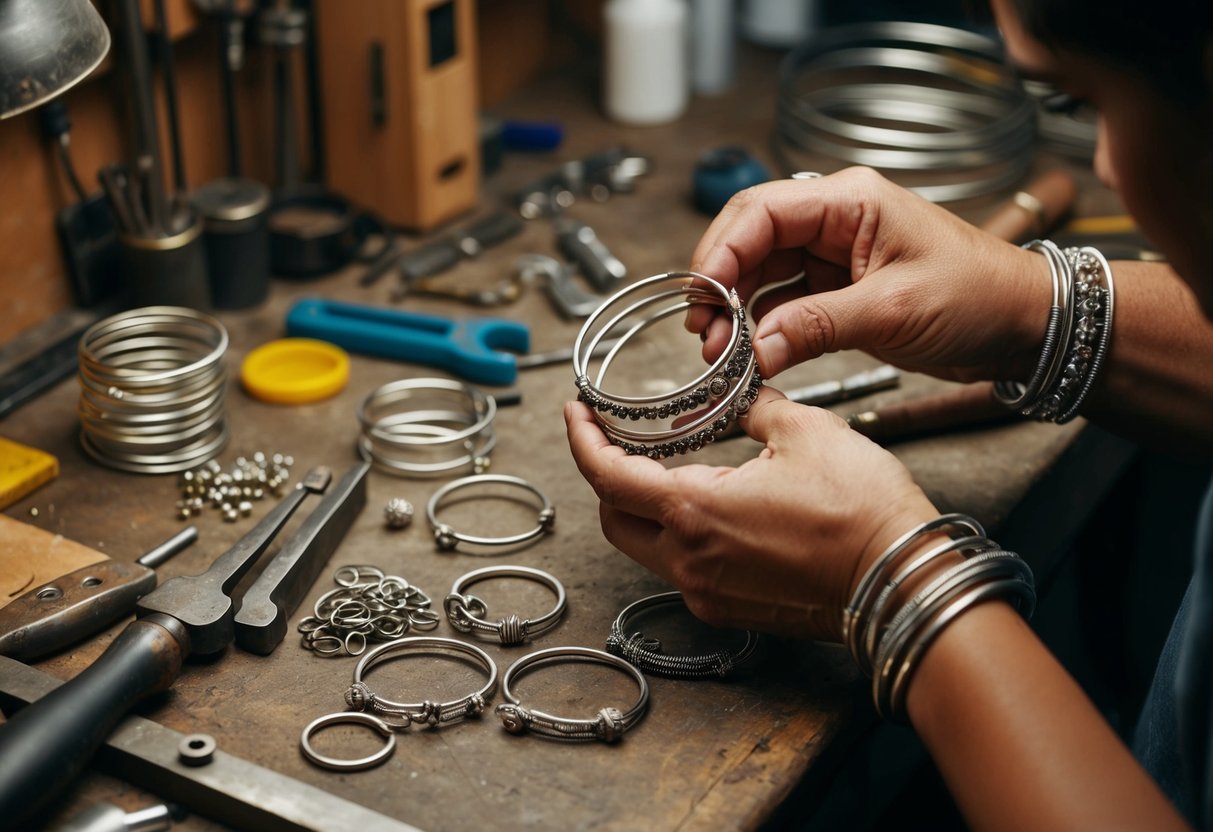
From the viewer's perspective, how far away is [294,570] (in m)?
1.15

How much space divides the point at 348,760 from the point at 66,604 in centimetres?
30

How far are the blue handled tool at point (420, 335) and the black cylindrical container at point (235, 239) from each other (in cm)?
9

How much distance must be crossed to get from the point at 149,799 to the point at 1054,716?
2.21 feet

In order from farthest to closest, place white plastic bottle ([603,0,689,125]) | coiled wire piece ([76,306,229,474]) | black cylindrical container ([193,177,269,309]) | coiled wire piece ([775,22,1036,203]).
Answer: white plastic bottle ([603,0,689,125]) < coiled wire piece ([775,22,1036,203]) < black cylindrical container ([193,177,269,309]) < coiled wire piece ([76,306,229,474])

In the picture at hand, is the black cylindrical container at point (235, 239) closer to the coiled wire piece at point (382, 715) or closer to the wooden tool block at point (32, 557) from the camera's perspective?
the wooden tool block at point (32, 557)

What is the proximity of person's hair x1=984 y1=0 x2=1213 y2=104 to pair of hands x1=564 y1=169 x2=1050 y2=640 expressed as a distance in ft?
1.20

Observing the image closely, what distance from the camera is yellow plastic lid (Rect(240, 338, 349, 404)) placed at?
4.88ft

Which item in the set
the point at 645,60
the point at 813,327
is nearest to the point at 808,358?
the point at 813,327

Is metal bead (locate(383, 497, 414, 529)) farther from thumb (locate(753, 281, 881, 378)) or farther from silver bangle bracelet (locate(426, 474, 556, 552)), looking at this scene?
thumb (locate(753, 281, 881, 378))

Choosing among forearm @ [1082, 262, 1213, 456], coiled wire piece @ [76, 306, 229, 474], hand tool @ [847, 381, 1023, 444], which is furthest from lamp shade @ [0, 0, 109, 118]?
forearm @ [1082, 262, 1213, 456]

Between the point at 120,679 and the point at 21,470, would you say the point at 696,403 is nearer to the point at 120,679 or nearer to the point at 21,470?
the point at 120,679

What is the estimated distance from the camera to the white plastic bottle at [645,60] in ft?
7.26

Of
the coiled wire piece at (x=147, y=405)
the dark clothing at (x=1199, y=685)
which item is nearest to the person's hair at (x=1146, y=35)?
the dark clothing at (x=1199, y=685)

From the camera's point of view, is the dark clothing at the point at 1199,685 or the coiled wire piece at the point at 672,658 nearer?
the dark clothing at the point at 1199,685
